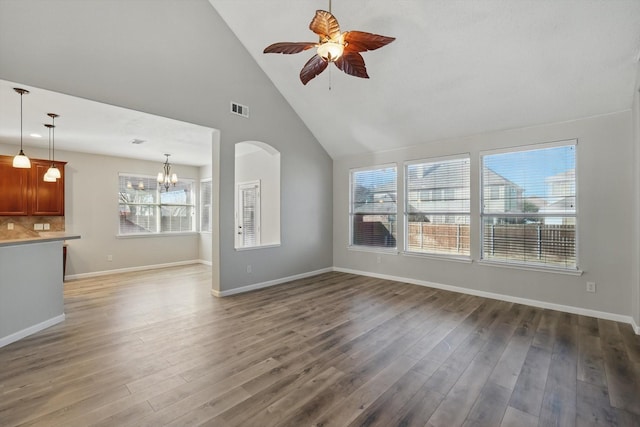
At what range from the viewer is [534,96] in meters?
3.79

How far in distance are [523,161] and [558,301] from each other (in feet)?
6.75

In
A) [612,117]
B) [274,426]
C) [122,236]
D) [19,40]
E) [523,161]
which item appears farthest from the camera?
[122,236]

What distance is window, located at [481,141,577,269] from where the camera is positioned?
400cm

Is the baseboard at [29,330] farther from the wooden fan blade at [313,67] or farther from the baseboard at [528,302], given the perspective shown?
the baseboard at [528,302]

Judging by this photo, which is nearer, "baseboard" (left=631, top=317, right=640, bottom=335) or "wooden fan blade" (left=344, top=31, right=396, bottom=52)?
"wooden fan blade" (left=344, top=31, right=396, bottom=52)

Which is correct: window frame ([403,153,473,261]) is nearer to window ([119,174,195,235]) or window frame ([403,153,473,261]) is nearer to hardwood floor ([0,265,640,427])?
hardwood floor ([0,265,640,427])

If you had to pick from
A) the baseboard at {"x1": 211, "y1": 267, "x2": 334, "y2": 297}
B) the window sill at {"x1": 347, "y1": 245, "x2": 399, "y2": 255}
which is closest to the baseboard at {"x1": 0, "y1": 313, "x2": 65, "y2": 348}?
the baseboard at {"x1": 211, "y1": 267, "x2": 334, "y2": 297}

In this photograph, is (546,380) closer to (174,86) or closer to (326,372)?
(326,372)

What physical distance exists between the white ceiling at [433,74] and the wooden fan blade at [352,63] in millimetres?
1198

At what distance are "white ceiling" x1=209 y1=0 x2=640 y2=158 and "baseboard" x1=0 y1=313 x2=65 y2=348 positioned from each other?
15.5 ft

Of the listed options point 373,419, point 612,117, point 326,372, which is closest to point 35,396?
point 326,372

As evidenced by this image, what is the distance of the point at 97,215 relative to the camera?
6.34 metres

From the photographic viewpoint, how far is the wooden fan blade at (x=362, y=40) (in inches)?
98.7

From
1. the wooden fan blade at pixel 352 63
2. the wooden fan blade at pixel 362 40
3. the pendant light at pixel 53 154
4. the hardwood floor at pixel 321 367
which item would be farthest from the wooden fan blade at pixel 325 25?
the pendant light at pixel 53 154
